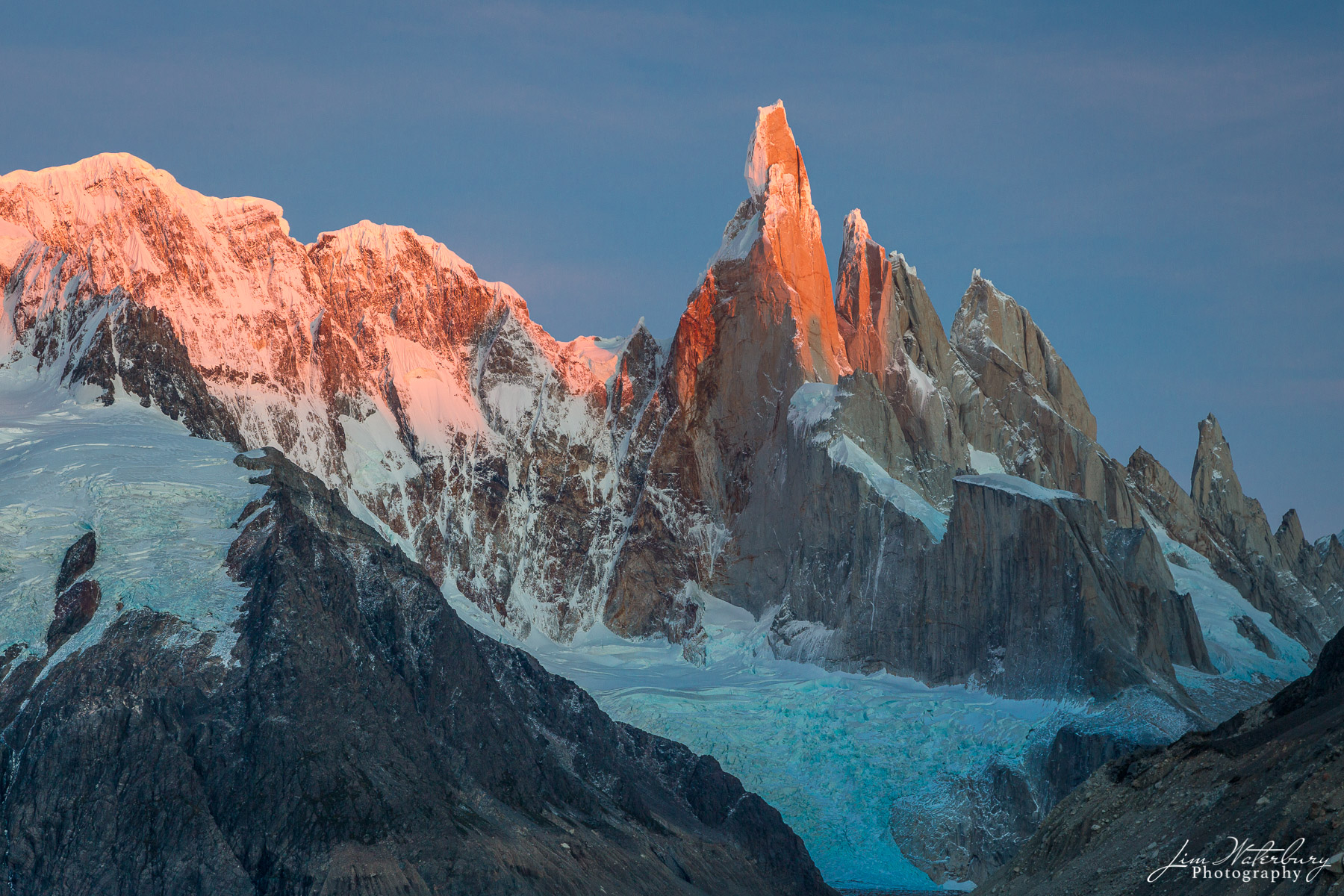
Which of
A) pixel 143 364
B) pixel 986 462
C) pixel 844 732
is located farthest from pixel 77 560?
pixel 986 462

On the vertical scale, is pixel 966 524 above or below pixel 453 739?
above

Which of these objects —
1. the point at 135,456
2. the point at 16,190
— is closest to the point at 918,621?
the point at 135,456

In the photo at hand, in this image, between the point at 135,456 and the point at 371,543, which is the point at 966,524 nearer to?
the point at 371,543

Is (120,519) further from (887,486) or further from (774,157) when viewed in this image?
(774,157)

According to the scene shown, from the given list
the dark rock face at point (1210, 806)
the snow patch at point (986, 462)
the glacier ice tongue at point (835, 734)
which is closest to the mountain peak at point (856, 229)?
the snow patch at point (986, 462)

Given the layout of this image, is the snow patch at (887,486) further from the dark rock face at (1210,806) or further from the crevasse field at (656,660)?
the dark rock face at (1210,806)
